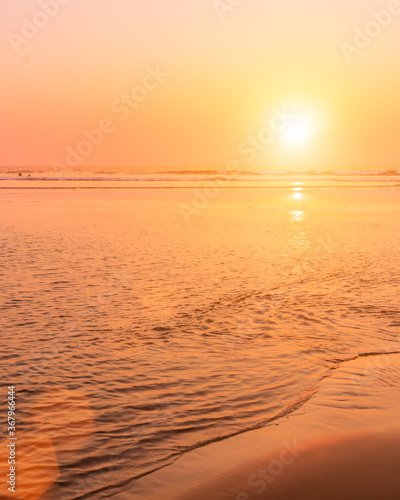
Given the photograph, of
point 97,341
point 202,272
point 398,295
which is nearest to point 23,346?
point 97,341

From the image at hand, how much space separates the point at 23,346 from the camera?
662cm

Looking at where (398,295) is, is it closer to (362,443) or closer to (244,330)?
(244,330)

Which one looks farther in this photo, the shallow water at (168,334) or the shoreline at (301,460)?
the shallow water at (168,334)

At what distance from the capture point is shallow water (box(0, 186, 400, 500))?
464 cm

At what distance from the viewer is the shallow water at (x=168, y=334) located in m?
4.64

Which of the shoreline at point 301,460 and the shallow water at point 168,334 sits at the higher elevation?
the shallow water at point 168,334

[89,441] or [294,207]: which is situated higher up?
[294,207]

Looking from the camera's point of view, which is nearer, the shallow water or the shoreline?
the shoreline

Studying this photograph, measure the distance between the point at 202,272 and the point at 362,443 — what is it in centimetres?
697

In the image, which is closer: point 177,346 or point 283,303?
point 177,346

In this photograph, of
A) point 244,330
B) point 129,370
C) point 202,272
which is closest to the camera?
point 129,370

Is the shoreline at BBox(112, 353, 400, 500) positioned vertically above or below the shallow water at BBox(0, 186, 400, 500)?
below

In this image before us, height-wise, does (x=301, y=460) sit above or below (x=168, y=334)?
below

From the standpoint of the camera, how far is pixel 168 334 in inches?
285
